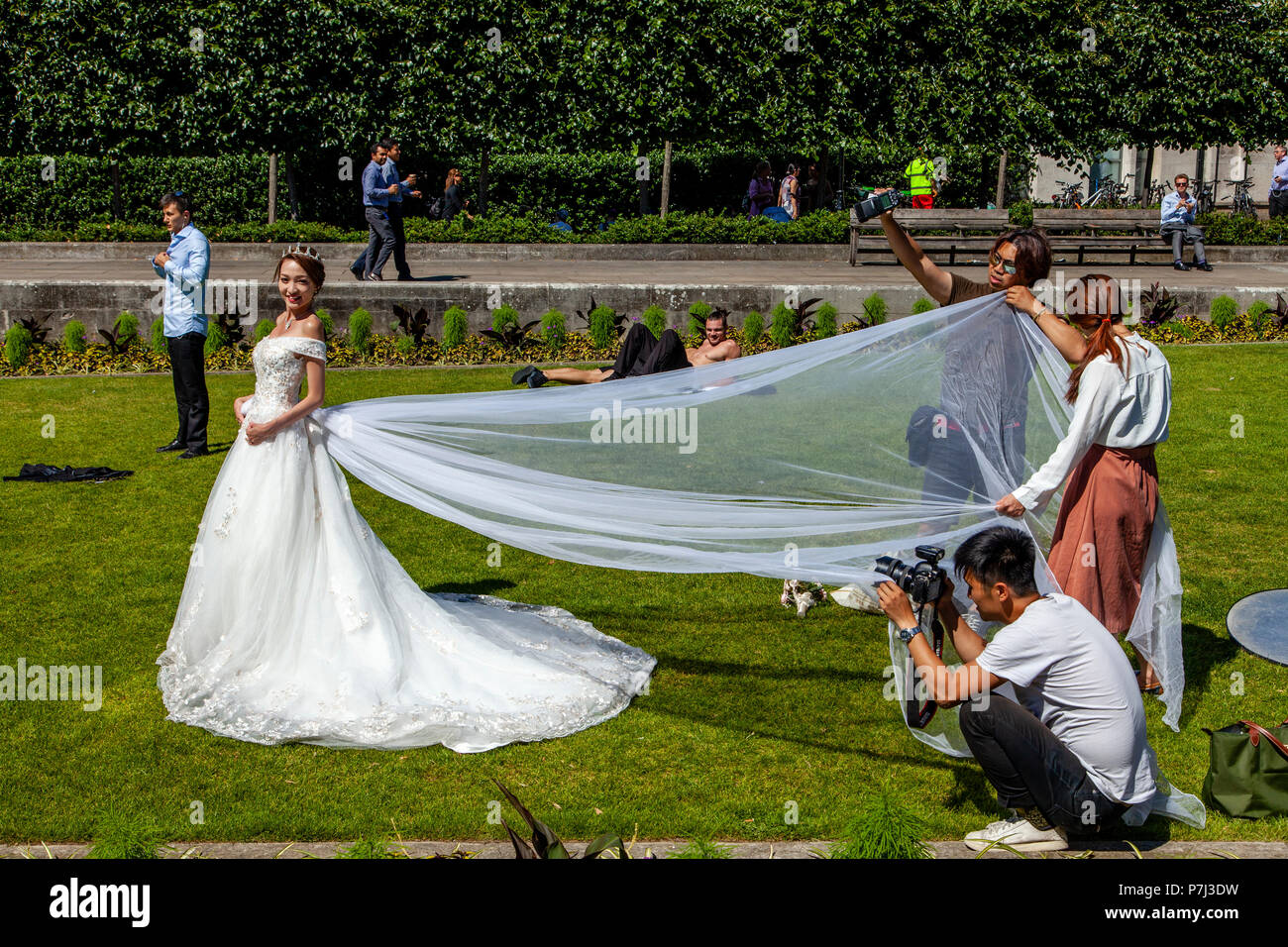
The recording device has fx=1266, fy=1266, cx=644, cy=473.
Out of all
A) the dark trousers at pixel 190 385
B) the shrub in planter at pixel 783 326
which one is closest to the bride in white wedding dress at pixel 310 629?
the dark trousers at pixel 190 385

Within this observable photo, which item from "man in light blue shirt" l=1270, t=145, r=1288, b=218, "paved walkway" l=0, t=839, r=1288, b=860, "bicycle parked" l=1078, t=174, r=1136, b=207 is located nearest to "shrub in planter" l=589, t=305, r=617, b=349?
"paved walkway" l=0, t=839, r=1288, b=860

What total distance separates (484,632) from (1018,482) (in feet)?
8.78

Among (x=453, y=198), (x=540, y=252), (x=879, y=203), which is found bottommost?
(x=879, y=203)

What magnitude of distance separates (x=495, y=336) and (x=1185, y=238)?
40.4 ft

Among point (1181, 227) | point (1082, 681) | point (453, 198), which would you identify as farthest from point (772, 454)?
point (453, 198)

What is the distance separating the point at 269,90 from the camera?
24.2 m

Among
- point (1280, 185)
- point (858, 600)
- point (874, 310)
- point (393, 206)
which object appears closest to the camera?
point (858, 600)

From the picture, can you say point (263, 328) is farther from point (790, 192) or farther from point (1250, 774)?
point (790, 192)

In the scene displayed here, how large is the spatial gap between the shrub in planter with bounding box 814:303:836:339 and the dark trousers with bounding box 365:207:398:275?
5.64m

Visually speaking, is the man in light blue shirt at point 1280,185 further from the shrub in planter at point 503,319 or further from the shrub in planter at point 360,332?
the shrub in planter at point 360,332

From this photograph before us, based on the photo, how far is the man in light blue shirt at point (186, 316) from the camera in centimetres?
1032

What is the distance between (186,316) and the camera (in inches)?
416

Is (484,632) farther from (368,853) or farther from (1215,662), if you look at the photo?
→ (1215,662)
